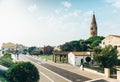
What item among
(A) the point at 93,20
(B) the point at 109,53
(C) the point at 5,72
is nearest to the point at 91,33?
(A) the point at 93,20

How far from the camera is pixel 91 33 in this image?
114812 millimetres

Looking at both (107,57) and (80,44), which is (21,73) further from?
(80,44)

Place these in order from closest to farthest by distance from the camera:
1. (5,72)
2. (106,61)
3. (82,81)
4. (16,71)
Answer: (16,71), (5,72), (82,81), (106,61)

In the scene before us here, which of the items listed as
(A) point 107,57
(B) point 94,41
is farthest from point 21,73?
(B) point 94,41

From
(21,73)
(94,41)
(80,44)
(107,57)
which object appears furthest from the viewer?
(80,44)

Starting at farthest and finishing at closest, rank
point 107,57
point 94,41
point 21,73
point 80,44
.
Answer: point 80,44, point 94,41, point 107,57, point 21,73

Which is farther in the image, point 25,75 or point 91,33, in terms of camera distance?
point 91,33

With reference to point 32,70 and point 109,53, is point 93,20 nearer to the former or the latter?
point 109,53

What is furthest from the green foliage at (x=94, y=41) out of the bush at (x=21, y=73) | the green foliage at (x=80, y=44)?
the bush at (x=21, y=73)

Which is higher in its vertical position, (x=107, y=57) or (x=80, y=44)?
(x=80, y=44)

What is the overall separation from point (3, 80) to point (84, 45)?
75338 millimetres

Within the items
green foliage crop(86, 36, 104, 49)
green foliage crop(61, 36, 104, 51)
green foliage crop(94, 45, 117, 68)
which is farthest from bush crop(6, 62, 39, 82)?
green foliage crop(61, 36, 104, 51)

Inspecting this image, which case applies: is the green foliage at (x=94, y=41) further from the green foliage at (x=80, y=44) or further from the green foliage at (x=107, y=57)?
the green foliage at (x=107, y=57)

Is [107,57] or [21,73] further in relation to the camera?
[107,57]
